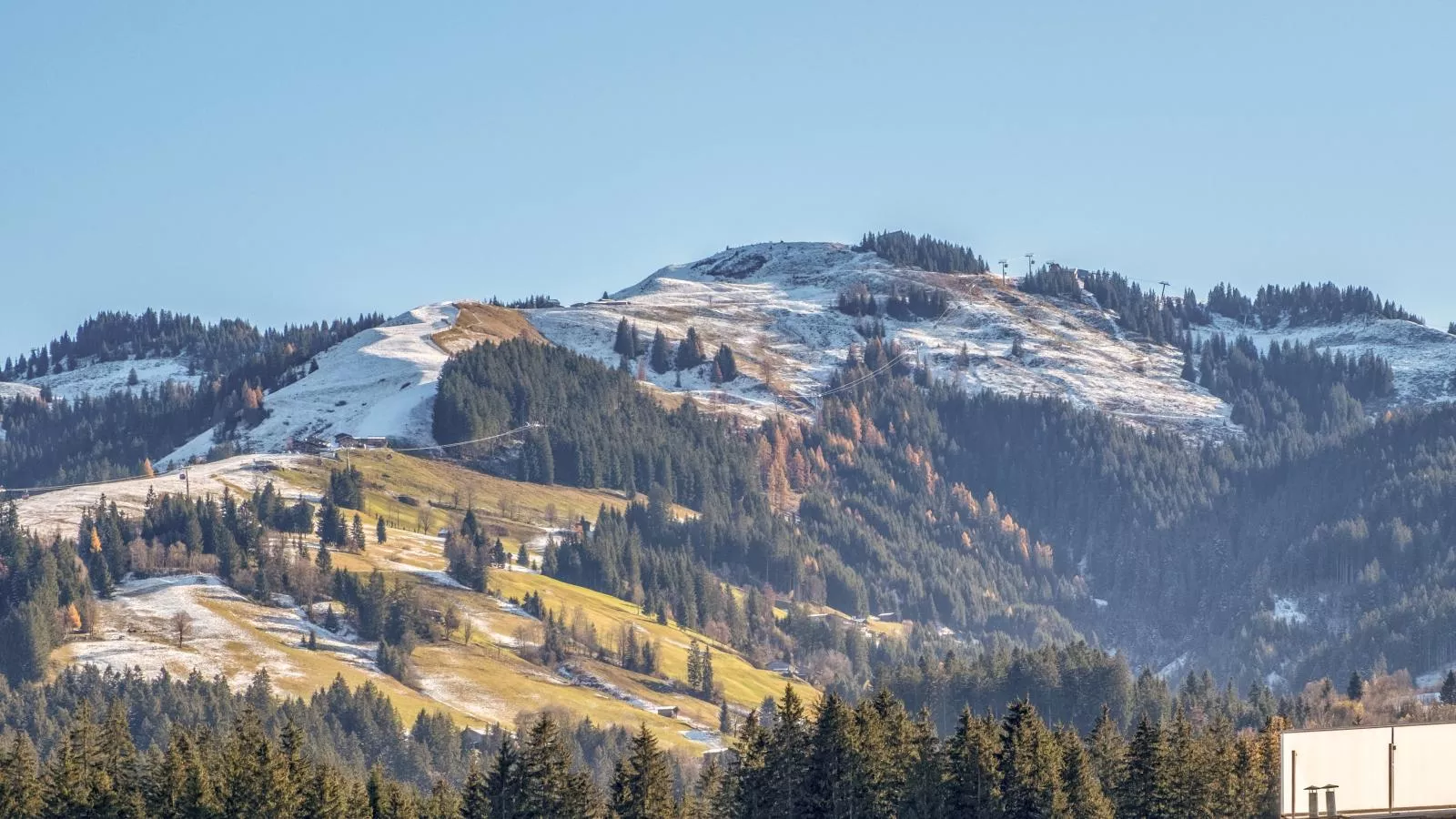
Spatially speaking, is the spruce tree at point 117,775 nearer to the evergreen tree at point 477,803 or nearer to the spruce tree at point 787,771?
the evergreen tree at point 477,803

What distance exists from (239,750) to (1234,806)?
67667mm

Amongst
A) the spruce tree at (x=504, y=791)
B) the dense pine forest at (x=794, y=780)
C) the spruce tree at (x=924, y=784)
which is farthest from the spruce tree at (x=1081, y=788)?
the spruce tree at (x=504, y=791)

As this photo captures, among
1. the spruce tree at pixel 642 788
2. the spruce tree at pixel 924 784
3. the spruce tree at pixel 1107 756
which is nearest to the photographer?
the spruce tree at pixel 924 784

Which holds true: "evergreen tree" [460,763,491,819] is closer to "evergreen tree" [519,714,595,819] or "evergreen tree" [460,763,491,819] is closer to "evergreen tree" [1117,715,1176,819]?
"evergreen tree" [519,714,595,819]

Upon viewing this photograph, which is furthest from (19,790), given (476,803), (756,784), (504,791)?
(756,784)

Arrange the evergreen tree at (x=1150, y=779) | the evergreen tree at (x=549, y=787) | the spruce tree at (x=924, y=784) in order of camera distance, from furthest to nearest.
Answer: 1. the evergreen tree at (x=549, y=787)
2. the evergreen tree at (x=1150, y=779)
3. the spruce tree at (x=924, y=784)

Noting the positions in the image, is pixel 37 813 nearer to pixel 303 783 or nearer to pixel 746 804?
pixel 303 783

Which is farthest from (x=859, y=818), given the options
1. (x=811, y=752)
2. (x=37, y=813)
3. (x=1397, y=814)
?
(x=1397, y=814)

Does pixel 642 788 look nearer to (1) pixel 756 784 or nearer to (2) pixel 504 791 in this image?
(1) pixel 756 784

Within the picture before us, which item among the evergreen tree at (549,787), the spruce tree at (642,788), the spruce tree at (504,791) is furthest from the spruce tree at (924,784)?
the spruce tree at (504,791)

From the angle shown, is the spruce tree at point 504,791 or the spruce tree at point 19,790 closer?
the spruce tree at point 504,791

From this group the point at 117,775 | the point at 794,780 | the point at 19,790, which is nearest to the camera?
the point at 794,780

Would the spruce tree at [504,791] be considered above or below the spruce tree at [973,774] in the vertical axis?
below

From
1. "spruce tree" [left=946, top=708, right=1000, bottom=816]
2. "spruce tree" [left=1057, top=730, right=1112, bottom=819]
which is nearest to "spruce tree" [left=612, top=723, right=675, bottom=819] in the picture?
"spruce tree" [left=946, top=708, right=1000, bottom=816]
